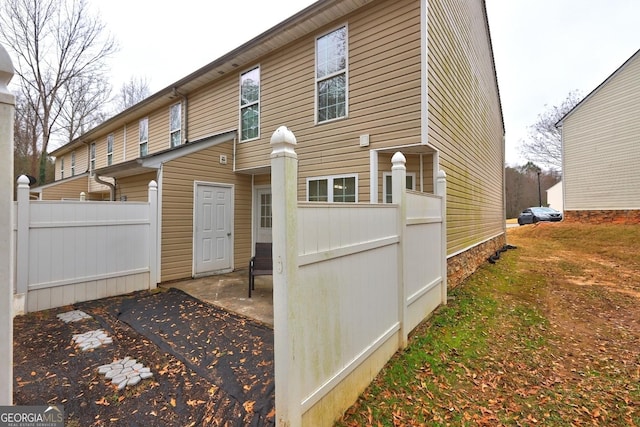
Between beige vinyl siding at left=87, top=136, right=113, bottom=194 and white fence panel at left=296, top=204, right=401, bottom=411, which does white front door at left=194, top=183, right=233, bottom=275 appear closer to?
white fence panel at left=296, top=204, right=401, bottom=411

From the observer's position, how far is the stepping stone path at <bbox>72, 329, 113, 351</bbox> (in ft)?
11.0

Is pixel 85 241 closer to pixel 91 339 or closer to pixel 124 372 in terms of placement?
pixel 91 339

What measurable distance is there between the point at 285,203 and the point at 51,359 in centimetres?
331

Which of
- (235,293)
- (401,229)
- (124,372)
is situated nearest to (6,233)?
(124,372)

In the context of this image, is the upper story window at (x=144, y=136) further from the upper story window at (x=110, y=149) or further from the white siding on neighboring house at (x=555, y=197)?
the white siding on neighboring house at (x=555, y=197)

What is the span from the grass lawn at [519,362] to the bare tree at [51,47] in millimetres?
18533

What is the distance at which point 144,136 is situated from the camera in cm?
1104

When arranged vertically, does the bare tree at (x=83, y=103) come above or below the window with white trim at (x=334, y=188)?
above

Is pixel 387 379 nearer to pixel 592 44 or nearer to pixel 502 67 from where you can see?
pixel 592 44

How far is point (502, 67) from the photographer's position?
2577 centimetres

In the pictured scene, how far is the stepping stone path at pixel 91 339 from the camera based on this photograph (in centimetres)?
336

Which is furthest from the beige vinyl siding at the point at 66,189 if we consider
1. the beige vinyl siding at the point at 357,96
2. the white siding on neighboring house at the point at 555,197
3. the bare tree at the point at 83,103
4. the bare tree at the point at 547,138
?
the white siding on neighboring house at the point at 555,197

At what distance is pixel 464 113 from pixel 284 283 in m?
7.46

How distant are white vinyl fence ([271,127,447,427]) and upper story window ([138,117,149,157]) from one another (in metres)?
10.8
